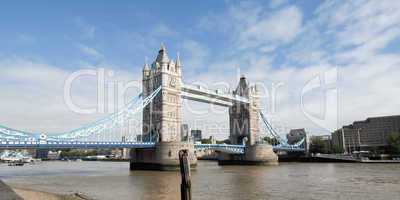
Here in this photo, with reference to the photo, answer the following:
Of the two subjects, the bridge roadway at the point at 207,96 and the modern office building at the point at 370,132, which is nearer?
the bridge roadway at the point at 207,96

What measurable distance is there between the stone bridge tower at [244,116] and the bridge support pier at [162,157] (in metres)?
25.3

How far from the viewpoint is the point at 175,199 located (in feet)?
55.4

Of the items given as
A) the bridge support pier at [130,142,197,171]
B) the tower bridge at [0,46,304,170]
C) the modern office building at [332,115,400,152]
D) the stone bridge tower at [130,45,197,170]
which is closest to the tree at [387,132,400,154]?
the tower bridge at [0,46,304,170]

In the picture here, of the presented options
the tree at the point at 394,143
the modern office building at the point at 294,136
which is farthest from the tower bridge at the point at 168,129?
the modern office building at the point at 294,136

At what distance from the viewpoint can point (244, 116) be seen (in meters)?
68.8

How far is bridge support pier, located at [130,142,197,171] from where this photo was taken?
132ft

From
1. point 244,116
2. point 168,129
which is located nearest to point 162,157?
point 168,129

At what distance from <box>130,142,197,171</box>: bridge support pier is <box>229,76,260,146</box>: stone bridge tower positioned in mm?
25341

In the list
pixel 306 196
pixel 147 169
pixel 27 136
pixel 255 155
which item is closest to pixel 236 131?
pixel 255 155

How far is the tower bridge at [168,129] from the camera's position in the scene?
35.3 metres

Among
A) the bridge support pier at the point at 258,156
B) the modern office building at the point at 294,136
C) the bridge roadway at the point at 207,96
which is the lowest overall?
the bridge support pier at the point at 258,156

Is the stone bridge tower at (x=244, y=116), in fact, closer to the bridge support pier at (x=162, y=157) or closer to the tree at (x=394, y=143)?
the tree at (x=394, y=143)

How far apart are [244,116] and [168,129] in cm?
2391

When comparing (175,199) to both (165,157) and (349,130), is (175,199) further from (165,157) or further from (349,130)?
(349,130)
